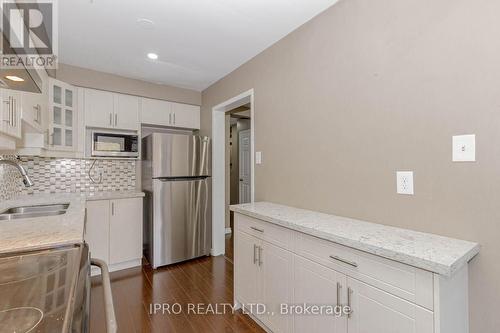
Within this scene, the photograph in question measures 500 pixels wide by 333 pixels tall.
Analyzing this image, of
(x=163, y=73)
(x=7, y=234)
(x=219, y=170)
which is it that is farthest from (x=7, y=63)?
(x=219, y=170)

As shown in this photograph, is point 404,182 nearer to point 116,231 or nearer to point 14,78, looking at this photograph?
point 14,78

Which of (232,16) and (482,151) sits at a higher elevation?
(232,16)

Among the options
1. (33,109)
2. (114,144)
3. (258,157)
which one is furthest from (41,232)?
(114,144)

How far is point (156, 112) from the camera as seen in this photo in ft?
11.3

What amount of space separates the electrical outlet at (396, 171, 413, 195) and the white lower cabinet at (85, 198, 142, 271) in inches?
111

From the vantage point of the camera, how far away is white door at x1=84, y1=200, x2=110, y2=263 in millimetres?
2705

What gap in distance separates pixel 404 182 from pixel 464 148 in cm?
32

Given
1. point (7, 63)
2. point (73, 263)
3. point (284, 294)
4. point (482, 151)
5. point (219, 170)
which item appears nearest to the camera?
point (7, 63)

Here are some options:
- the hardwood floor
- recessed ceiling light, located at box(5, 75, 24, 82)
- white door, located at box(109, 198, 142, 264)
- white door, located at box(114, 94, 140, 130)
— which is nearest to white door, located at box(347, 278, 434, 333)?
the hardwood floor

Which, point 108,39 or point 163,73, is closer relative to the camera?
point 108,39

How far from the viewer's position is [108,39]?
2262mm

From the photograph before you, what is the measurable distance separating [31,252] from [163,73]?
2532mm

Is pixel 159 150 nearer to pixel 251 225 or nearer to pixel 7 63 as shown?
pixel 251 225

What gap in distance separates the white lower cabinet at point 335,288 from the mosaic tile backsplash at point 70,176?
2.19 meters
